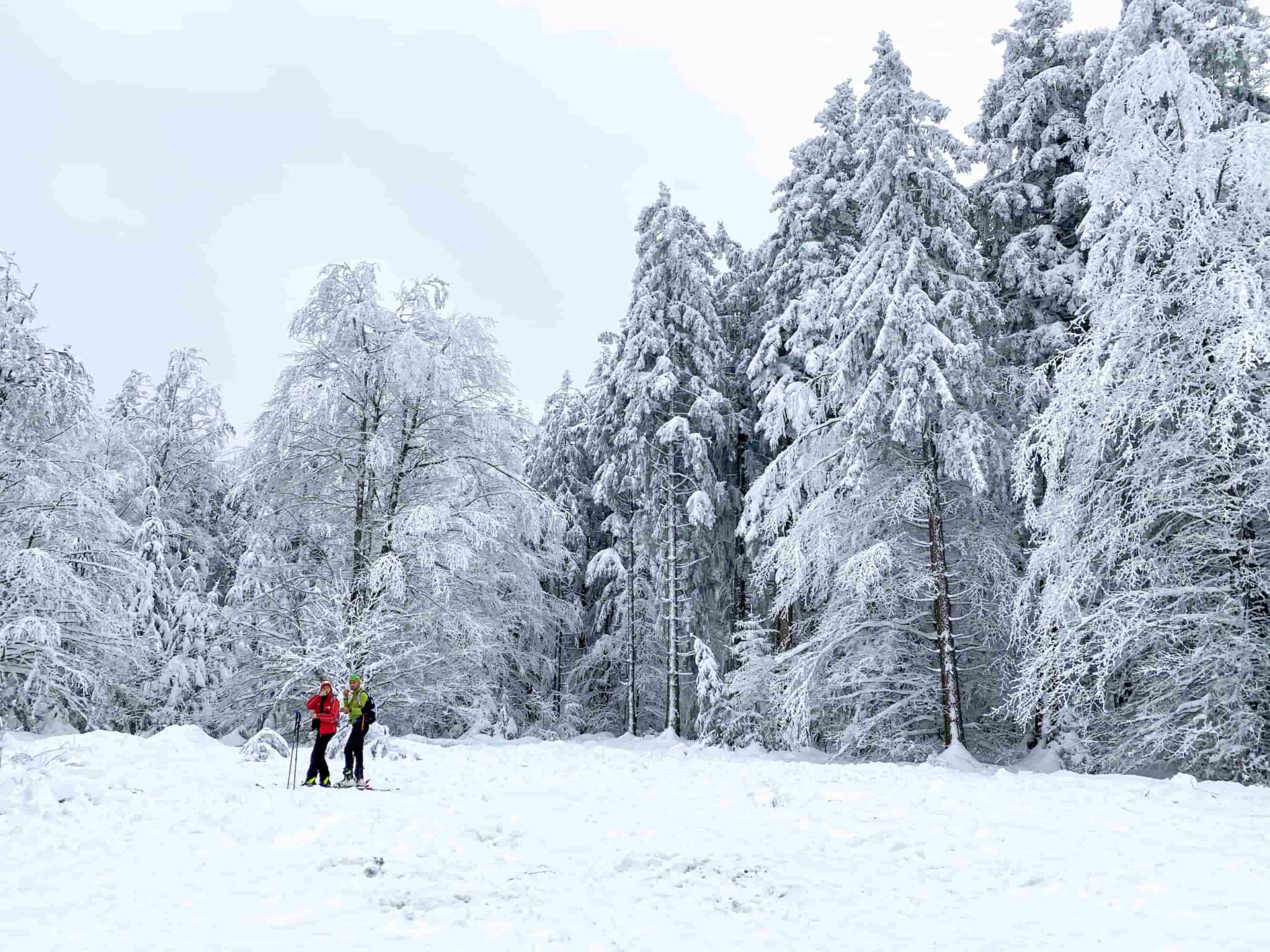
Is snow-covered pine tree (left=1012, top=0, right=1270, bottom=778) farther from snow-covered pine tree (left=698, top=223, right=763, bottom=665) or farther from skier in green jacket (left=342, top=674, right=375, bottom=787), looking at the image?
snow-covered pine tree (left=698, top=223, right=763, bottom=665)

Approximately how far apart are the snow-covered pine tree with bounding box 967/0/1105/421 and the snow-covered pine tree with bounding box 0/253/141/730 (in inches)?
708

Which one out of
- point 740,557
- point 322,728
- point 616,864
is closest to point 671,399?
point 740,557

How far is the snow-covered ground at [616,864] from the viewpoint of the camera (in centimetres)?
508

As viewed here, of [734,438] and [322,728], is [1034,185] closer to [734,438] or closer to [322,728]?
[734,438]

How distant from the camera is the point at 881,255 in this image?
16.2m

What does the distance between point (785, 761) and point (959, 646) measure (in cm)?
450

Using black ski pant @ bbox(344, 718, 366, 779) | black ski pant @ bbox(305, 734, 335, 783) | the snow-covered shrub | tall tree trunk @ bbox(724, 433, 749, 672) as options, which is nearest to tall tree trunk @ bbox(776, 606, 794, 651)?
tall tree trunk @ bbox(724, 433, 749, 672)

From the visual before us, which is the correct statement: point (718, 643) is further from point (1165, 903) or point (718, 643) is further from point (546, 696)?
point (1165, 903)

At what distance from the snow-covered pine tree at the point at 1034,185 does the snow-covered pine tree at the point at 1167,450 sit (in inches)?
152

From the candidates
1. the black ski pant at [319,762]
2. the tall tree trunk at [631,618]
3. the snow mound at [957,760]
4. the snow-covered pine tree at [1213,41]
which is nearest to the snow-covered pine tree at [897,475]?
the snow mound at [957,760]

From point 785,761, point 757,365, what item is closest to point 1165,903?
point 785,761

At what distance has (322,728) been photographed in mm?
11211

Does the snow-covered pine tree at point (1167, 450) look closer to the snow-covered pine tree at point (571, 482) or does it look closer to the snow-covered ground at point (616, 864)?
the snow-covered ground at point (616, 864)

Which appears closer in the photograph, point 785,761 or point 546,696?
point 785,761
